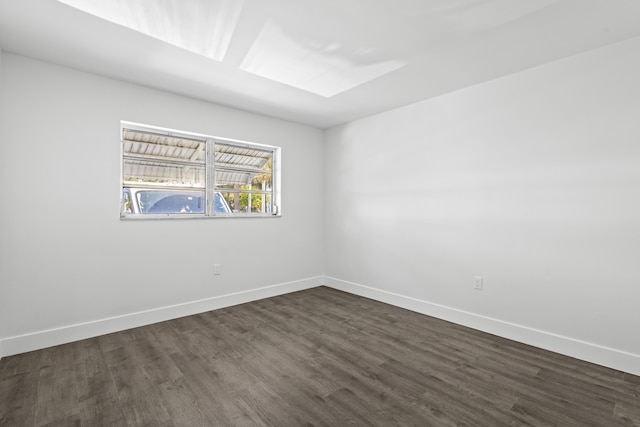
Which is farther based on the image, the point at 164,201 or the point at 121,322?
the point at 164,201

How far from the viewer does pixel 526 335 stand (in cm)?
277

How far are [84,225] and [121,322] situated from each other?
1022mm

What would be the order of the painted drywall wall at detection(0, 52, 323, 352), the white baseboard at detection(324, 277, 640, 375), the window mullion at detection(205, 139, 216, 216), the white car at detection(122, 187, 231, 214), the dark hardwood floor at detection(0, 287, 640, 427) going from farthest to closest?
the window mullion at detection(205, 139, 216, 216), the white car at detection(122, 187, 231, 214), the painted drywall wall at detection(0, 52, 323, 352), the white baseboard at detection(324, 277, 640, 375), the dark hardwood floor at detection(0, 287, 640, 427)

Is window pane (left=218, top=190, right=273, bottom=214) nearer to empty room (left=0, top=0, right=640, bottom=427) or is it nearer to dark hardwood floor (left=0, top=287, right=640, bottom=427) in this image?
empty room (left=0, top=0, right=640, bottom=427)

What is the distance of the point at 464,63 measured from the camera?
8.71 ft

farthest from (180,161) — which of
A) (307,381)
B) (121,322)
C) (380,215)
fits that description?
(307,381)

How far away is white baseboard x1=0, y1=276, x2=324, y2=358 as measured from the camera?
8.32 ft

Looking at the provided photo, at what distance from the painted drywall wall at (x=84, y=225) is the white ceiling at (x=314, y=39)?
0.92ft

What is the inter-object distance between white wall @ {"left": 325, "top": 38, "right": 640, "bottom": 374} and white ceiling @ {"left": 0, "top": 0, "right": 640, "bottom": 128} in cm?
33

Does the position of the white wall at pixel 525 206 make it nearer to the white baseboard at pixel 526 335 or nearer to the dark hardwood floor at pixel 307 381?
the white baseboard at pixel 526 335

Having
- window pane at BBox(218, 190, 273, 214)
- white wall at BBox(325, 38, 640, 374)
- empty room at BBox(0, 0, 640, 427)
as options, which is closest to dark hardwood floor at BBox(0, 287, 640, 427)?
empty room at BBox(0, 0, 640, 427)

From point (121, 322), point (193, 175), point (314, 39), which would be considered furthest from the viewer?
point (193, 175)

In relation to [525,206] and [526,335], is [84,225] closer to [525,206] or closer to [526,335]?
[525,206]

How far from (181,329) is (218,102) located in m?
2.60
